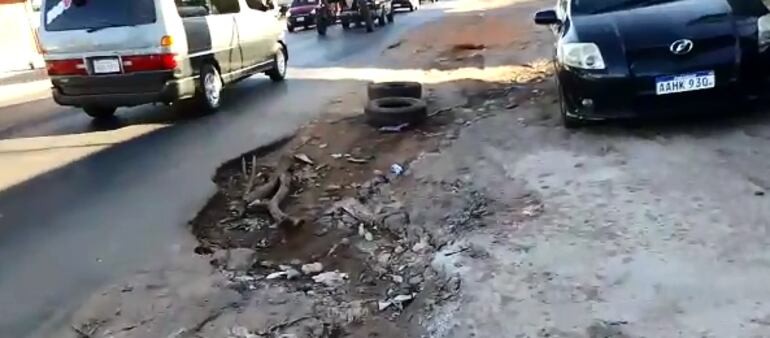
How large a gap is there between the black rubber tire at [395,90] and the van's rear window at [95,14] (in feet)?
9.15

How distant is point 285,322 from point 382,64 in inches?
490

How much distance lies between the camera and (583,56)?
7.26 metres

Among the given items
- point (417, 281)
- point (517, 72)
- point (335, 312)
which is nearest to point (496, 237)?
point (417, 281)

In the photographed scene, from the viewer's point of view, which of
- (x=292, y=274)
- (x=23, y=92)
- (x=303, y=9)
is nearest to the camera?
(x=292, y=274)

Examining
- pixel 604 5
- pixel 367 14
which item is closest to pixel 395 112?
pixel 604 5

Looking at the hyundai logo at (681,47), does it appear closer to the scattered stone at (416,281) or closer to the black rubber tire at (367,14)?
the scattered stone at (416,281)

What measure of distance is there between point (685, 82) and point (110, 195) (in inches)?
190

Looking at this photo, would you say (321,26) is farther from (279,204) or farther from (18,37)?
(279,204)

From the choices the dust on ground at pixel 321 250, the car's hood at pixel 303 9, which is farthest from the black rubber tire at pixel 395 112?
the car's hood at pixel 303 9

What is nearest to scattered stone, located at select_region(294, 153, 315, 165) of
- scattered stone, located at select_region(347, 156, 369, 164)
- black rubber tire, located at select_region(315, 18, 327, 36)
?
scattered stone, located at select_region(347, 156, 369, 164)

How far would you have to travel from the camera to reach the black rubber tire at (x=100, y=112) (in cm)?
1123

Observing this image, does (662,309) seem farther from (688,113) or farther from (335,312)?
(688,113)

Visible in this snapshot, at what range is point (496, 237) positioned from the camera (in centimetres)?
520

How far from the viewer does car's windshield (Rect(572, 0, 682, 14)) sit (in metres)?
7.90
